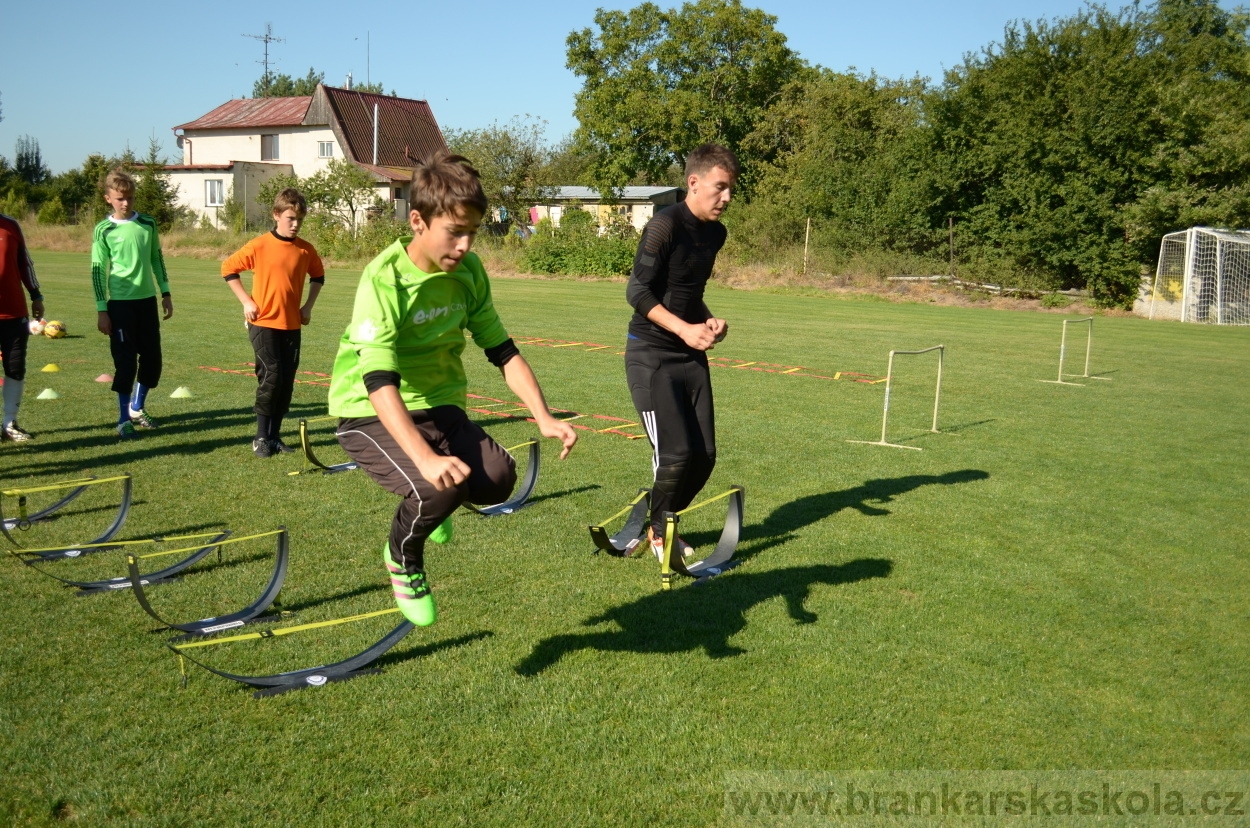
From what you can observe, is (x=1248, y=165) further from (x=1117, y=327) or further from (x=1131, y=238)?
(x=1117, y=327)

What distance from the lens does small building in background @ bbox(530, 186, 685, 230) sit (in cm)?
5853

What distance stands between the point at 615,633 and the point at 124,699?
229cm

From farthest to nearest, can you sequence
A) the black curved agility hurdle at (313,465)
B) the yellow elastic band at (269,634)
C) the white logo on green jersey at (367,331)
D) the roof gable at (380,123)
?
1. the roof gable at (380,123)
2. the black curved agility hurdle at (313,465)
3. the yellow elastic band at (269,634)
4. the white logo on green jersey at (367,331)

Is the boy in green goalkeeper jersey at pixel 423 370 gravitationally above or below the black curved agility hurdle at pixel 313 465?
above

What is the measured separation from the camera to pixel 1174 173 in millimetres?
34344

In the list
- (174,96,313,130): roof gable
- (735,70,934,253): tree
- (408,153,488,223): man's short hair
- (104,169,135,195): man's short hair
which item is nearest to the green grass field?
(408,153,488,223): man's short hair

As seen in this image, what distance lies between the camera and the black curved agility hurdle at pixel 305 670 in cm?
427

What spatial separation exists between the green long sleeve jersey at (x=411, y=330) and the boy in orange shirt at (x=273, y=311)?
4.90 m

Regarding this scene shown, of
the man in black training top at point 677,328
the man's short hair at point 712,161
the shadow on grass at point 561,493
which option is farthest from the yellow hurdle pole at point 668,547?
the shadow on grass at point 561,493

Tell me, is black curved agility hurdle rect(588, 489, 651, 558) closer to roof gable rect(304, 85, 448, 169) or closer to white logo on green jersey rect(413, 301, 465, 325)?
white logo on green jersey rect(413, 301, 465, 325)

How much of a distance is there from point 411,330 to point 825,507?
4594 millimetres

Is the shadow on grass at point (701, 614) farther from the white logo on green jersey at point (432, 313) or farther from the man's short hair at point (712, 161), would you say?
the man's short hair at point (712, 161)

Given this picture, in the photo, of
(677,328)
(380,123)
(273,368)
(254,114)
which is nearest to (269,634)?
(677,328)

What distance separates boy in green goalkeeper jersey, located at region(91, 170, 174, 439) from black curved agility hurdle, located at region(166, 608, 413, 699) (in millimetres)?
5908
